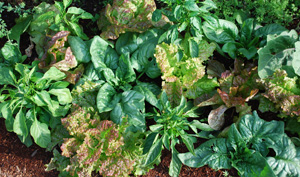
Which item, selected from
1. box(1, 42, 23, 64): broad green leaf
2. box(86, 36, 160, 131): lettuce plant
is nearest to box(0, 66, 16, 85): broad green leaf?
box(1, 42, 23, 64): broad green leaf

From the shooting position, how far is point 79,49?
11.3 feet

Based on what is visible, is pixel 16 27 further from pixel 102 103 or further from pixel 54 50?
pixel 102 103

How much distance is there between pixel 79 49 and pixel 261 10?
215 centimetres

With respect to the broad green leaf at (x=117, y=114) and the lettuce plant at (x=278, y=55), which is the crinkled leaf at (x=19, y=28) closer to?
the broad green leaf at (x=117, y=114)

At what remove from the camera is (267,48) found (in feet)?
10.4

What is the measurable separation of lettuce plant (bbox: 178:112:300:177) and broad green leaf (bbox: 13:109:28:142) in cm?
167

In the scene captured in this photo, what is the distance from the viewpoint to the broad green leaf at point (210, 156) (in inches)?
117

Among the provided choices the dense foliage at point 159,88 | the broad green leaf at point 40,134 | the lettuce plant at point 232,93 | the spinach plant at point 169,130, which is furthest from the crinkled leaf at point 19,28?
the lettuce plant at point 232,93

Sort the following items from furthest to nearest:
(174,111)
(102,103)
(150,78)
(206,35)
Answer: (150,78)
(206,35)
(102,103)
(174,111)

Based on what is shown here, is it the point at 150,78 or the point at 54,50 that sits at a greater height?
the point at 54,50

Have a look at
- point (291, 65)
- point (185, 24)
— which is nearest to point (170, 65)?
point (185, 24)

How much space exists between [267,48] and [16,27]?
117 inches

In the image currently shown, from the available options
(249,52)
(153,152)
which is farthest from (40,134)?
(249,52)

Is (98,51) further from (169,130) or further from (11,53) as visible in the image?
(169,130)
